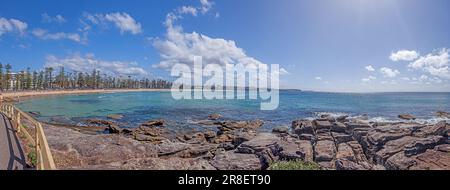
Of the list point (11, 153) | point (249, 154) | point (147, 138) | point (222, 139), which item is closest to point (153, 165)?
point (249, 154)

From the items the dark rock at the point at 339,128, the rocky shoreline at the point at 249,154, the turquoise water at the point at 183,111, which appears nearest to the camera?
the rocky shoreline at the point at 249,154

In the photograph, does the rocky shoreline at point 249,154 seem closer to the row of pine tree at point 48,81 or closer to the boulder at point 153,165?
the boulder at point 153,165

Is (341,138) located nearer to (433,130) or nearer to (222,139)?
(433,130)

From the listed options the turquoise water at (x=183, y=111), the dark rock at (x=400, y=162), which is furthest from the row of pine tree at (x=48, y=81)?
the dark rock at (x=400, y=162)

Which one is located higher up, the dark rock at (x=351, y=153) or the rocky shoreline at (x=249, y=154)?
the rocky shoreline at (x=249, y=154)

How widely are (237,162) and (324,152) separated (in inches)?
216

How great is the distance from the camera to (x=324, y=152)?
41.8 ft

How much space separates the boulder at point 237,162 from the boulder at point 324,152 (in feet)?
11.5

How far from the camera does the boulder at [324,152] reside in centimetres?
1170

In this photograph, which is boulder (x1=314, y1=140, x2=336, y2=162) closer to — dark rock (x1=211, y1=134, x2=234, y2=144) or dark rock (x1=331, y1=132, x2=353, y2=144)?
dark rock (x1=331, y1=132, x2=353, y2=144)
